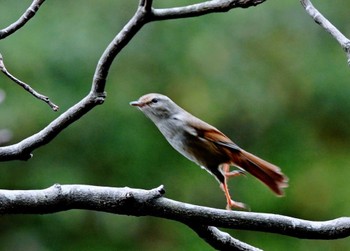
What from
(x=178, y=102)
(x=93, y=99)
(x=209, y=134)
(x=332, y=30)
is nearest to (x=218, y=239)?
(x=209, y=134)

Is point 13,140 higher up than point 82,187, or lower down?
higher up

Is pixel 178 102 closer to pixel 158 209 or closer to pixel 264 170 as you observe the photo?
pixel 264 170

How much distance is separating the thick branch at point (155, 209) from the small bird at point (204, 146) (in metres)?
0.17

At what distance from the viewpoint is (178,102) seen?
12.0 ft

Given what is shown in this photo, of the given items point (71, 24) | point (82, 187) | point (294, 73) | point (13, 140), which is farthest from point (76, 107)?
point (294, 73)

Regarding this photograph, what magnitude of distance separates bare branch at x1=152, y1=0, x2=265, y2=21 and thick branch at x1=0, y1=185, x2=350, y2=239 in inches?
12.7

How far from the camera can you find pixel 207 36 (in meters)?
3.82

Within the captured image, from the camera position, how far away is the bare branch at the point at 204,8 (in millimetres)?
1439

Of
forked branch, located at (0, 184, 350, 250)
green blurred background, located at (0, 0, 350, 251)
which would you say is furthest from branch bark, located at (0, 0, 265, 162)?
green blurred background, located at (0, 0, 350, 251)

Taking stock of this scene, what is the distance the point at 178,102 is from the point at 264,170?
2.09m

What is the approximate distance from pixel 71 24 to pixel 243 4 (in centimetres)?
237

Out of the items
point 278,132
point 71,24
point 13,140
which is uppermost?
point 71,24

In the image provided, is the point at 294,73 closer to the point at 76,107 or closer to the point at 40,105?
the point at 40,105

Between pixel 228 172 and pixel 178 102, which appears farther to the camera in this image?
pixel 178 102
